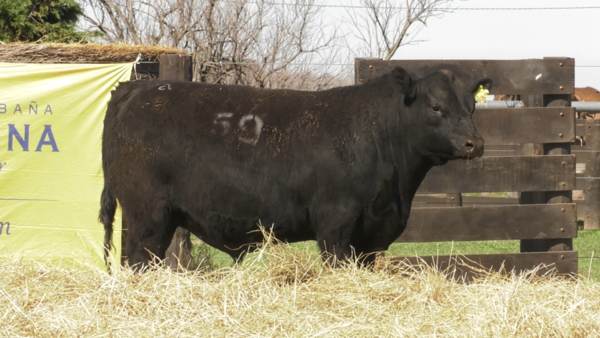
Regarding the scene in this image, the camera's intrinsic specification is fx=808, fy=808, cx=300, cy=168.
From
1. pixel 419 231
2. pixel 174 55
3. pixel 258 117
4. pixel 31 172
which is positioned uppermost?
pixel 174 55

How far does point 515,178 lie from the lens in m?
6.97

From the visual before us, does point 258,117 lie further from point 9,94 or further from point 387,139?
point 9,94

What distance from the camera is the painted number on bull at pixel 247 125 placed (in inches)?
229

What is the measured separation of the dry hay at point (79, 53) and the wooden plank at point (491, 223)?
9.13ft

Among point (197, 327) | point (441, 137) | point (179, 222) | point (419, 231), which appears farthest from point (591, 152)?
point (197, 327)

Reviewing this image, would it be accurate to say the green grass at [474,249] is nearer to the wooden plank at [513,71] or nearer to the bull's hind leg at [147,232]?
the wooden plank at [513,71]

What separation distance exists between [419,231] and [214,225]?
1935mm

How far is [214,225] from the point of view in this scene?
19.1 ft

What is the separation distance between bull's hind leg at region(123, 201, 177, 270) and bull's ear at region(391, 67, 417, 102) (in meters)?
1.88

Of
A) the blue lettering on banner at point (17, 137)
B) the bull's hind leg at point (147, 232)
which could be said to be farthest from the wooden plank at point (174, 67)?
the bull's hind leg at point (147, 232)

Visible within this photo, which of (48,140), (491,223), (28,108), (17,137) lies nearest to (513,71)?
(491,223)

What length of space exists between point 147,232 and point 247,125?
1053 millimetres

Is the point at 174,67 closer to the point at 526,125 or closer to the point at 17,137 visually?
the point at 17,137

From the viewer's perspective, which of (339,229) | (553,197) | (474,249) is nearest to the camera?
(339,229)
